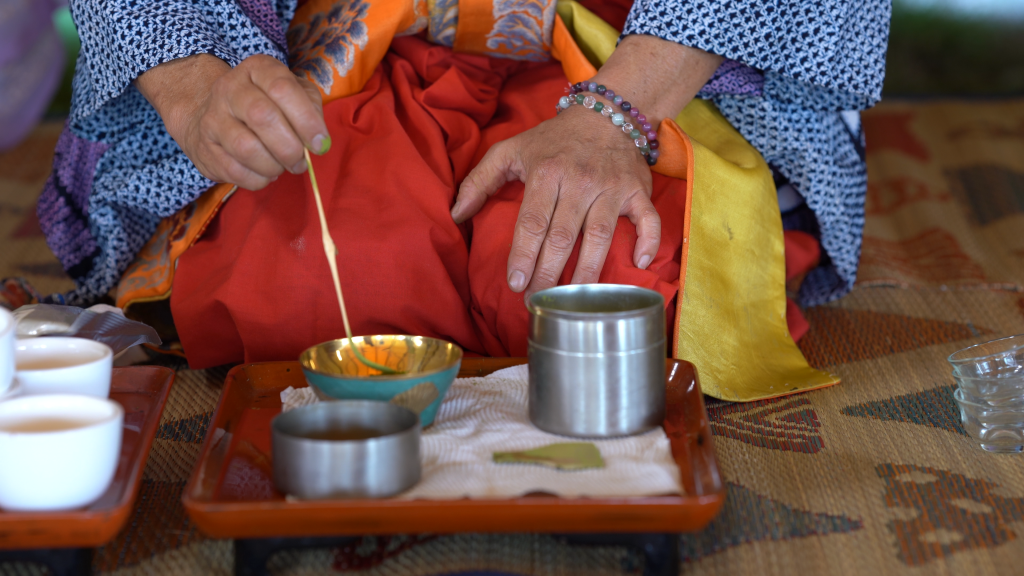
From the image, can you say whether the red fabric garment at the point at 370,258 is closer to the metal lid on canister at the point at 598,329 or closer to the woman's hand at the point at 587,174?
the woman's hand at the point at 587,174

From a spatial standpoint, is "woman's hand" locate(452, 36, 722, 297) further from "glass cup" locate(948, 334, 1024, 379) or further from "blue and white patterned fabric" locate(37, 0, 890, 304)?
"glass cup" locate(948, 334, 1024, 379)

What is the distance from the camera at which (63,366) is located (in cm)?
68

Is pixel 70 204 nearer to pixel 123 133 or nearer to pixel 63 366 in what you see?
pixel 123 133

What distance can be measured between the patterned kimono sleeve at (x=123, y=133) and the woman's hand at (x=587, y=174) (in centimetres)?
31

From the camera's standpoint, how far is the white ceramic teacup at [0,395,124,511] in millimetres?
551

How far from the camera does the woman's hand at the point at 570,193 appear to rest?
0.87 m

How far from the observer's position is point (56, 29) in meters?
2.46

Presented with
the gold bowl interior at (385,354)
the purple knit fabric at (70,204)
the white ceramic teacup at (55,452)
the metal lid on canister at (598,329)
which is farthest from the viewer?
the purple knit fabric at (70,204)

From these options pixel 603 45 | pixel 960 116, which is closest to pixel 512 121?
pixel 603 45

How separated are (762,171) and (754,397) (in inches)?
11.0

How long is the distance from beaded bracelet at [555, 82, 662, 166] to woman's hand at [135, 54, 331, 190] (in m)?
0.32

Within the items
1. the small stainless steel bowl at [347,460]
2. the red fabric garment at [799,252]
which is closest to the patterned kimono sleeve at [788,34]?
the red fabric garment at [799,252]

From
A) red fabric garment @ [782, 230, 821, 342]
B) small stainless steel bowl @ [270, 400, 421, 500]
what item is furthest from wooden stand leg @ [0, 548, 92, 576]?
red fabric garment @ [782, 230, 821, 342]

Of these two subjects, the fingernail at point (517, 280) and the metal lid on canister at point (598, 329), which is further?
the fingernail at point (517, 280)
